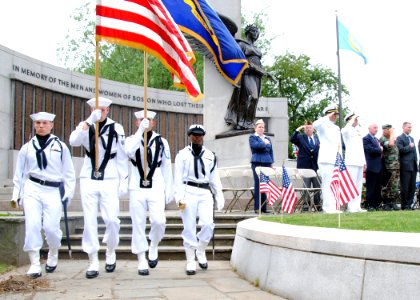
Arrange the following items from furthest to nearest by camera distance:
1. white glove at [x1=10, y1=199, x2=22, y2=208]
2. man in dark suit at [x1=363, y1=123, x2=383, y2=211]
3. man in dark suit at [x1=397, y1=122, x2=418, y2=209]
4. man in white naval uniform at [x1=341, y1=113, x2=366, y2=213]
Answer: man in dark suit at [x1=397, y1=122, x2=418, y2=209]
man in dark suit at [x1=363, y1=123, x2=383, y2=211]
man in white naval uniform at [x1=341, y1=113, x2=366, y2=213]
white glove at [x1=10, y1=199, x2=22, y2=208]

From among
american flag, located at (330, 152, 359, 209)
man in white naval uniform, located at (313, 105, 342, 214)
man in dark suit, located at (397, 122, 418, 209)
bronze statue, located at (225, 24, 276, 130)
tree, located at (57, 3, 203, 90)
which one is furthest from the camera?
tree, located at (57, 3, 203, 90)

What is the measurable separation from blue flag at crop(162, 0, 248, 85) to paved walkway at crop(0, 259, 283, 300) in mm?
4707

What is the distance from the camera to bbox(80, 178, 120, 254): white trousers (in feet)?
25.7

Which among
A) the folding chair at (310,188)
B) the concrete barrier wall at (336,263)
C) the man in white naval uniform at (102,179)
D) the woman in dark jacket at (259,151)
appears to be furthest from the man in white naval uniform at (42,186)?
the folding chair at (310,188)

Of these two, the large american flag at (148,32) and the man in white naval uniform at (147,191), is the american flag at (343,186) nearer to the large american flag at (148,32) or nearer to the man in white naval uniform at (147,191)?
the large american flag at (148,32)

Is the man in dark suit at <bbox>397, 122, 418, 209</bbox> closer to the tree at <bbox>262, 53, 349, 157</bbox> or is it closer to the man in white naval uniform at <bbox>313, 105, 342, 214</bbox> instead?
the man in white naval uniform at <bbox>313, 105, 342, 214</bbox>

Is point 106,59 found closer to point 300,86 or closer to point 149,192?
point 300,86

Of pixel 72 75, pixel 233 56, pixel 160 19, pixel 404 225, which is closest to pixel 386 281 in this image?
pixel 404 225

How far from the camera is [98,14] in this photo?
309 inches

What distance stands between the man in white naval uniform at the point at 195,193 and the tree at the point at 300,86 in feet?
136

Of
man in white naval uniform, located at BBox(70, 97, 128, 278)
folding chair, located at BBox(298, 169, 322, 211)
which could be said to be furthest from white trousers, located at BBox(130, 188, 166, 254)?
folding chair, located at BBox(298, 169, 322, 211)

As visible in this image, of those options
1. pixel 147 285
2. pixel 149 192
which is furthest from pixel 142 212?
pixel 147 285

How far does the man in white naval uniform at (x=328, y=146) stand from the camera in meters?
11.5

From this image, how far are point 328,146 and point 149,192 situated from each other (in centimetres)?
479
